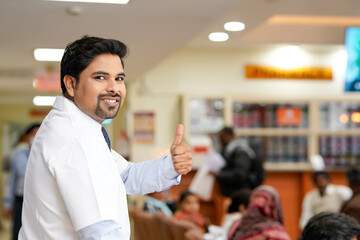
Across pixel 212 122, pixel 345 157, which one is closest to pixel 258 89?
pixel 212 122

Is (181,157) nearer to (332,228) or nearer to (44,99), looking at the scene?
(332,228)

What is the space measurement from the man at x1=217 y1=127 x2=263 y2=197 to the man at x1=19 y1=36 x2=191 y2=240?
213 inches

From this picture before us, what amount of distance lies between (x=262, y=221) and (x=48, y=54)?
3.74 meters

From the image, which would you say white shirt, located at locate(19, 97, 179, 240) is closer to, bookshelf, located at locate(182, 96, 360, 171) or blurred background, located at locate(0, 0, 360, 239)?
blurred background, located at locate(0, 0, 360, 239)

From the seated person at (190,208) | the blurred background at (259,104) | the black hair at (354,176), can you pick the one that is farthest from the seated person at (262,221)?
the blurred background at (259,104)

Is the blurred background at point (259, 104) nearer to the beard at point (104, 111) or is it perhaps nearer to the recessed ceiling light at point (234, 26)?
the recessed ceiling light at point (234, 26)

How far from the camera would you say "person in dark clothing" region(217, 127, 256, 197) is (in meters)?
7.71

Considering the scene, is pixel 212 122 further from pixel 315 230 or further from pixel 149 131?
pixel 315 230

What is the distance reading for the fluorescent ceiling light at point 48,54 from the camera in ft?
22.6

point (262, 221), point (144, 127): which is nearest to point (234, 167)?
point (144, 127)

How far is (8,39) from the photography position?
20.1 feet

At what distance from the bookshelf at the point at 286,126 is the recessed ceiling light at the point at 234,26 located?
3.01 meters

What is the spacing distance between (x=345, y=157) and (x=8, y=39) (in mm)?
5761

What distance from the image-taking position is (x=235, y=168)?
7746 mm
